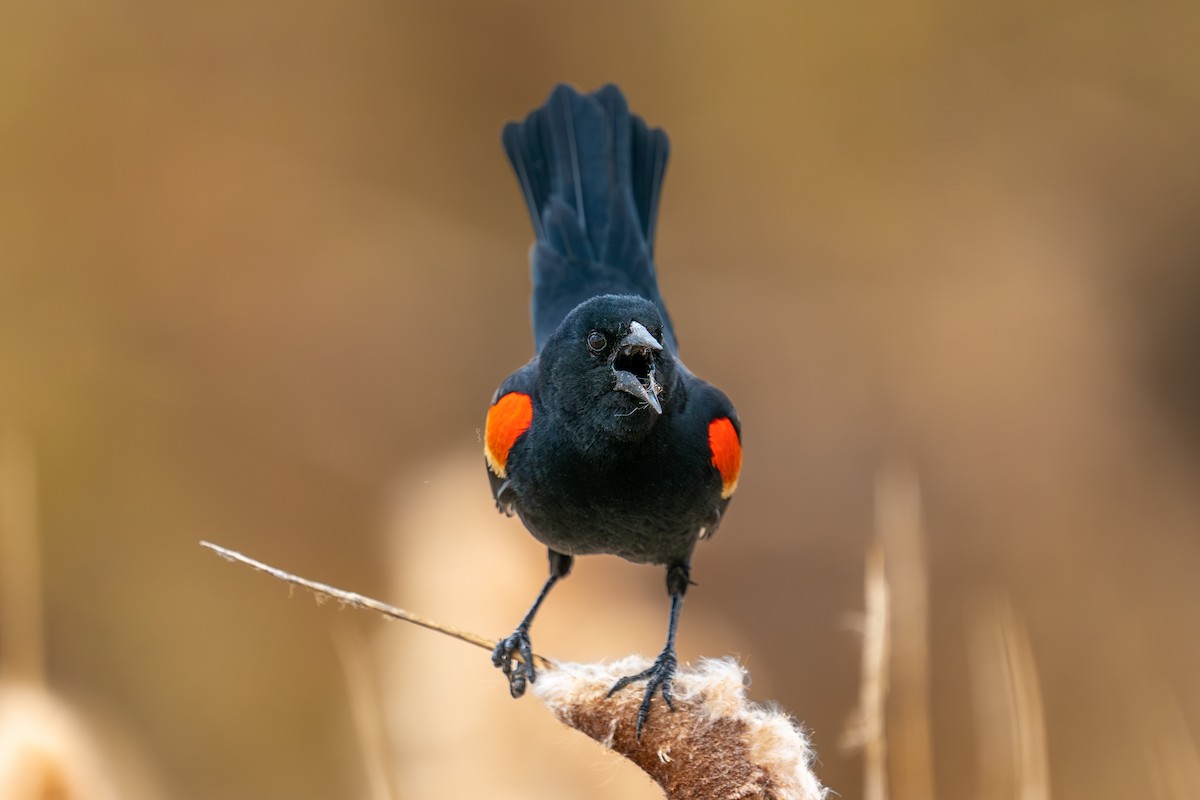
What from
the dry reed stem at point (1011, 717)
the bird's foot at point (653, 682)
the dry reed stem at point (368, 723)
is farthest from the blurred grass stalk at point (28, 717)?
the dry reed stem at point (1011, 717)

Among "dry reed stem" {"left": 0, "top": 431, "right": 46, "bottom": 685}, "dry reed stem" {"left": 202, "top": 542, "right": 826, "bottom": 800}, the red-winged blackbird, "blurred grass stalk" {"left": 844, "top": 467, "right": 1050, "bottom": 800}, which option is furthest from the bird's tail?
"dry reed stem" {"left": 202, "top": 542, "right": 826, "bottom": 800}

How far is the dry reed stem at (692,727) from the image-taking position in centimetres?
145

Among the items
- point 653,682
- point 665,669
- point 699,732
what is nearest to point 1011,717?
point 699,732

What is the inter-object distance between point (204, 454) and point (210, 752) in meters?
1.22

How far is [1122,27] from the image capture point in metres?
5.02

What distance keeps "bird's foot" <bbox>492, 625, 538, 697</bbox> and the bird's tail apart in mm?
858

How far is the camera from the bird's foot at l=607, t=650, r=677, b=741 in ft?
5.28

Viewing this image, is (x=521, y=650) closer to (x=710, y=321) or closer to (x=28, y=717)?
(x=28, y=717)

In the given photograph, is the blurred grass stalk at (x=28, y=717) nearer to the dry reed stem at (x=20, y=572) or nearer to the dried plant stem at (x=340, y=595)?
the dry reed stem at (x=20, y=572)

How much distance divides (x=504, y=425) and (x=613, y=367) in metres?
0.43

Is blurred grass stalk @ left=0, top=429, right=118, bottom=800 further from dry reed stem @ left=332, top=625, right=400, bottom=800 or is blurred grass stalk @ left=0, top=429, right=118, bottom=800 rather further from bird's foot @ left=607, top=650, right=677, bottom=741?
bird's foot @ left=607, top=650, right=677, bottom=741

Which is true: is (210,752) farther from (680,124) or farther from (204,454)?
(680,124)

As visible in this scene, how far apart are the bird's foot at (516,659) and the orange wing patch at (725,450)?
60 cm

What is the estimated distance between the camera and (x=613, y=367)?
2385 mm
